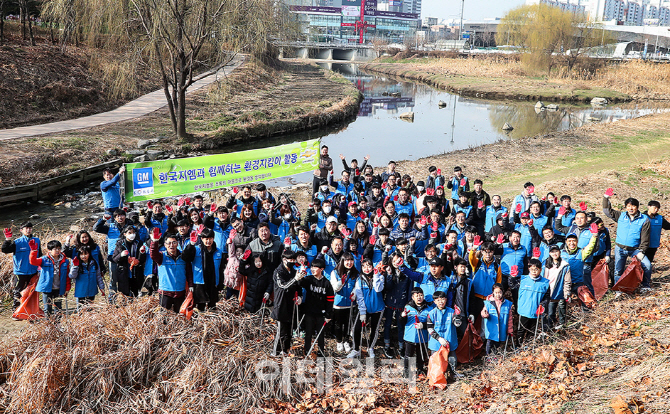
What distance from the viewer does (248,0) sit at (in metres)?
22.0

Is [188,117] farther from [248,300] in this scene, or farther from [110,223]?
[248,300]

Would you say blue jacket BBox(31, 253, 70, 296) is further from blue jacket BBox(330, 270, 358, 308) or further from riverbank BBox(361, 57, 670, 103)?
riverbank BBox(361, 57, 670, 103)

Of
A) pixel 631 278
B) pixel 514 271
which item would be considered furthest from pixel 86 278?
pixel 631 278

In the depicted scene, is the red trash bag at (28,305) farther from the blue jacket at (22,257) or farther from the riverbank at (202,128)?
the riverbank at (202,128)

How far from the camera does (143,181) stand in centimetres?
1177

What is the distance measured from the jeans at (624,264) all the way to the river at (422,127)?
12.7 m

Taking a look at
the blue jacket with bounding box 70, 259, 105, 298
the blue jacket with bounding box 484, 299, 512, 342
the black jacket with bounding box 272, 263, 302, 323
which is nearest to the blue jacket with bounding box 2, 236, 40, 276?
the blue jacket with bounding box 70, 259, 105, 298

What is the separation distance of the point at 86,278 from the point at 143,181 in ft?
13.6

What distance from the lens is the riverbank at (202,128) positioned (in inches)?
722

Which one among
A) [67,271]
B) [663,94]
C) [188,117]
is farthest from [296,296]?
[663,94]

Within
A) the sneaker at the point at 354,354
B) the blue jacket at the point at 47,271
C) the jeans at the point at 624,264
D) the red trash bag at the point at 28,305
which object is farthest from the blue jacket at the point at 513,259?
the red trash bag at the point at 28,305

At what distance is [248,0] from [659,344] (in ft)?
66.0

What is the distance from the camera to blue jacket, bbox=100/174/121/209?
1107cm

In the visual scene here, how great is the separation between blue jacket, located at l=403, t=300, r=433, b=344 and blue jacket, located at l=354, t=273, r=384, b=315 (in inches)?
21.8
